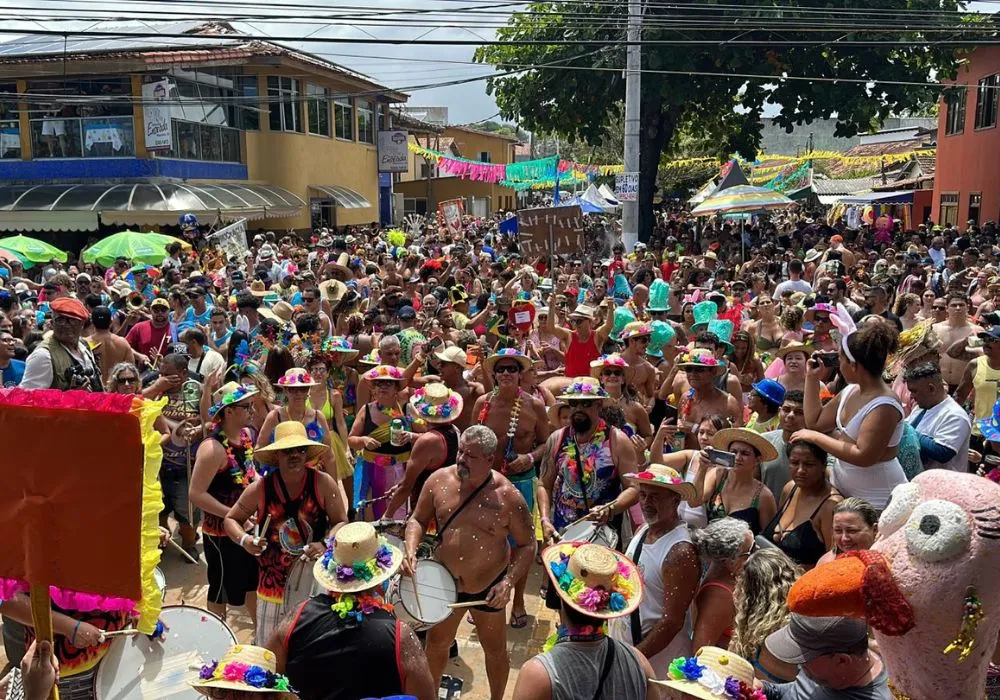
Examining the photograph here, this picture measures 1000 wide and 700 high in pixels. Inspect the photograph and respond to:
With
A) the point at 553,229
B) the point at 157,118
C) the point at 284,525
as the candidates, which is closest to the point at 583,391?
the point at 284,525

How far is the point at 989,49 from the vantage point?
2411cm

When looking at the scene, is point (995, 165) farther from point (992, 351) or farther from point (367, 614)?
point (367, 614)

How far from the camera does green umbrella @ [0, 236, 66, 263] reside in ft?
52.5

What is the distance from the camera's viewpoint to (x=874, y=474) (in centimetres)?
415

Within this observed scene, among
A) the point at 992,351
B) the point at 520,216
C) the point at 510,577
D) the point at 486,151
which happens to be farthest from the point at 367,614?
the point at 486,151

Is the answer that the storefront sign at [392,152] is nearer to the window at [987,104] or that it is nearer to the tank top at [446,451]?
the window at [987,104]

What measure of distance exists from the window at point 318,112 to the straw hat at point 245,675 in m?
30.3

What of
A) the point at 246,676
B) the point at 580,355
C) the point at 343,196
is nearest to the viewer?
the point at 246,676

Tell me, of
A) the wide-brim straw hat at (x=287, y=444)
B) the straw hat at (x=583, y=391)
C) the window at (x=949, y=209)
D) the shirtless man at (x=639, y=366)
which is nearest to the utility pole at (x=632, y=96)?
the shirtless man at (x=639, y=366)

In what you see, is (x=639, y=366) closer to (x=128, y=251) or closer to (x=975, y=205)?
(x=128, y=251)

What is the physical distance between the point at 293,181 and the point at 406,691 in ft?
94.3

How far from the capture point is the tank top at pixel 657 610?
3732mm

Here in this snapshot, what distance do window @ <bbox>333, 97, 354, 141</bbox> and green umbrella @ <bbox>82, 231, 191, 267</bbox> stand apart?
60.8 feet

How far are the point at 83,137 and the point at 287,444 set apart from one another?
24878 millimetres
